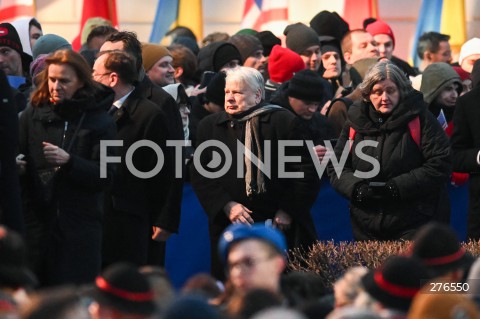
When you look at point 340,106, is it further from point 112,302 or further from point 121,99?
point 112,302

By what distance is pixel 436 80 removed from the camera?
11.8m

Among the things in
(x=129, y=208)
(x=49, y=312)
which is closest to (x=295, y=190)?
(x=129, y=208)

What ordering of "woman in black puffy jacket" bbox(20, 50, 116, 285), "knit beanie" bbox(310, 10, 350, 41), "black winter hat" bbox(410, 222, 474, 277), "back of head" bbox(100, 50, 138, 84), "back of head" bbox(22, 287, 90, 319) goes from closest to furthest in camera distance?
1. "back of head" bbox(22, 287, 90, 319)
2. "black winter hat" bbox(410, 222, 474, 277)
3. "woman in black puffy jacket" bbox(20, 50, 116, 285)
4. "back of head" bbox(100, 50, 138, 84)
5. "knit beanie" bbox(310, 10, 350, 41)

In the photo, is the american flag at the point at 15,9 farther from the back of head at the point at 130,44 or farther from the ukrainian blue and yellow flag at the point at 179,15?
the back of head at the point at 130,44

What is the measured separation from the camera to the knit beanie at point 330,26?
1443 centimetres

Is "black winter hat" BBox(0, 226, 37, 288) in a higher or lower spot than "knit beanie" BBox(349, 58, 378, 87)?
lower

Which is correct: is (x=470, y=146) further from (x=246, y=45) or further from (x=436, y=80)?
(x=246, y=45)

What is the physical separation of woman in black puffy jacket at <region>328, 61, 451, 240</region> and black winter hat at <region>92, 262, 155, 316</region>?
12.8 ft

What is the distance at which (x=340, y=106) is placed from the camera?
37.6ft

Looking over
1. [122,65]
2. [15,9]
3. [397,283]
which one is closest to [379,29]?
[15,9]

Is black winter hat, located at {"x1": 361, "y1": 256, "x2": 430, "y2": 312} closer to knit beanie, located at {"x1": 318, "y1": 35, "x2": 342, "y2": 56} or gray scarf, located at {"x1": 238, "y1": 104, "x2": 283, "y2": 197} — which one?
gray scarf, located at {"x1": 238, "y1": 104, "x2": 283, "y2": 197}

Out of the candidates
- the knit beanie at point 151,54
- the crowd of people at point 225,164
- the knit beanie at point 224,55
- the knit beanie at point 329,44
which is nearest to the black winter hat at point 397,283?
the crowd of people at point 225,164

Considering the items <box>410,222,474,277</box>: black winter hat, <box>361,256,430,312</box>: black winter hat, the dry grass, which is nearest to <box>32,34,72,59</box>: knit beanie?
the dry grass

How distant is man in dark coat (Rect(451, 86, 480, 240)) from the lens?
35.1ft
